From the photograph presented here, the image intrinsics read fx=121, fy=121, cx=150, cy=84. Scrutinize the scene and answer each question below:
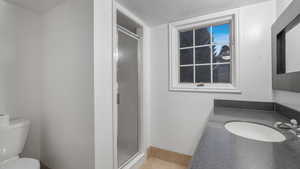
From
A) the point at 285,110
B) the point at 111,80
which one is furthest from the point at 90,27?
the point at 285,110

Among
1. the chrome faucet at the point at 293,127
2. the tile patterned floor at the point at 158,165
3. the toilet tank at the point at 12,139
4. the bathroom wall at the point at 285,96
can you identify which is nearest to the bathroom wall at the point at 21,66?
the toilet tank at the point at 12,139

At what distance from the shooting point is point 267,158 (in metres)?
0.51

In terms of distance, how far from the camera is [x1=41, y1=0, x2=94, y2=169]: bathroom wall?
3.84 feet

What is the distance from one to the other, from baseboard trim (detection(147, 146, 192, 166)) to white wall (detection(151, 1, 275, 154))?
69 millimetres

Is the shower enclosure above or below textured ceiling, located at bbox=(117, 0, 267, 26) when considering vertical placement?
below

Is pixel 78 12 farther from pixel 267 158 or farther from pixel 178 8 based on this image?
pixel 267 158

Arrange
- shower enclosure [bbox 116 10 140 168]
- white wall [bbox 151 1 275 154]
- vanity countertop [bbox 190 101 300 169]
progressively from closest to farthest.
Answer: vanity countertop [bbox 190 101 300 169] → white wall [bbox 151 1 275 154] → shower enclosure [bbox 116 10 140 168]

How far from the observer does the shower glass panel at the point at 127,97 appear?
5.39ft

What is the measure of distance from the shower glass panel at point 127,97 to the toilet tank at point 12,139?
1.04 meters

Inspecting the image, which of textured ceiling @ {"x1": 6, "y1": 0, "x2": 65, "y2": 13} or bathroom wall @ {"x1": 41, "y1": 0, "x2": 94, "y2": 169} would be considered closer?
bathroom wall @ {"x1": 41, "y1": 0, "x2": 94, "y2": 169}

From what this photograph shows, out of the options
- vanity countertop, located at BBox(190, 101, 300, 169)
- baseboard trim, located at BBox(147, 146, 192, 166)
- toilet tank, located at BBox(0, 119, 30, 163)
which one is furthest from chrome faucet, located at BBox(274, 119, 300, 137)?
toilet tank, located at BBox(0, 119, 30, 163)

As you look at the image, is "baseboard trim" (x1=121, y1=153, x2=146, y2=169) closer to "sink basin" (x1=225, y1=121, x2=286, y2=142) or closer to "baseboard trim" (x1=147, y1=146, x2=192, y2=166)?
"baseboard trim" (x1=147, y1=146, x2=192, y2=166)

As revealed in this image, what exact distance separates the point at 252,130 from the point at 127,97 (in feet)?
4.72

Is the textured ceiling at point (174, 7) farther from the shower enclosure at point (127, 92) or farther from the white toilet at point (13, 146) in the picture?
the white toilet at point (13, 146)
